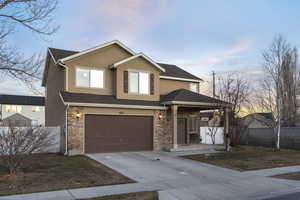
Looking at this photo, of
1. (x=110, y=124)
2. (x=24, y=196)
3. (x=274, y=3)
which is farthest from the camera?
(x=110, y=124)

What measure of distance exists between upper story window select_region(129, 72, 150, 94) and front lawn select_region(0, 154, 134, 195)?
7.04 metres

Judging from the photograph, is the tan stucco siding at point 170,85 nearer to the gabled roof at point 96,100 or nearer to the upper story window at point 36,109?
the gabled roof at point 96,100

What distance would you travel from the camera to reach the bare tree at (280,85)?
2165 centimetres

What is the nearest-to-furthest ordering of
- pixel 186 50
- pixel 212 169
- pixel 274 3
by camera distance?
1. pixel 212 169
2. pixel 274 3
3. pixel 186 50

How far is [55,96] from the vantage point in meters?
18.4

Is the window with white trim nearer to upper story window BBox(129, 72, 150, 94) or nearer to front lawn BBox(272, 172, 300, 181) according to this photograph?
upper story window BBox(129, 72, 150, 94)

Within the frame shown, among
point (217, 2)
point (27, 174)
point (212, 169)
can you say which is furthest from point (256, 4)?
point (27, 174)

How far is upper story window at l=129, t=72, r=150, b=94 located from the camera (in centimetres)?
1753

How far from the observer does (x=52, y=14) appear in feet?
34.2

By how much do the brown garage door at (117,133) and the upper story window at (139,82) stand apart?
6.27 ft

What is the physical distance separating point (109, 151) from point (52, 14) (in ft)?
28.9

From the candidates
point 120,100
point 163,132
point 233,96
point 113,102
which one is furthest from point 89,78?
point 233,96

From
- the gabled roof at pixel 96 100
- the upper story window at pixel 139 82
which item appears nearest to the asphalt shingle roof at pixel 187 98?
the gabled roof at pixel 96 100

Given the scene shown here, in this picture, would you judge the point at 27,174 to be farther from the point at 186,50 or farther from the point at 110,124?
the point at 186,50
